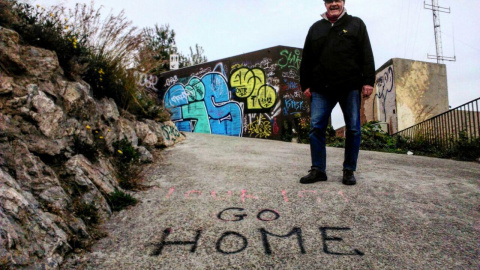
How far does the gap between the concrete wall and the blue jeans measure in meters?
8.33

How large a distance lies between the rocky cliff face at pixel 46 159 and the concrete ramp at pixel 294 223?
0.25m

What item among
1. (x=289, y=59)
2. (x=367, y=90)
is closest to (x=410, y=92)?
(x=289, y=59)

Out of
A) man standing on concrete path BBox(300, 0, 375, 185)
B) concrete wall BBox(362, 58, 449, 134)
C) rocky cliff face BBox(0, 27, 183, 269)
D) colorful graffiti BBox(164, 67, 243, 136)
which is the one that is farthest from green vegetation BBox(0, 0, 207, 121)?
concrete wall BBox(362, 58, 449, 134)

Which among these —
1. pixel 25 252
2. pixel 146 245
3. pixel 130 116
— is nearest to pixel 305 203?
pixel 146 245

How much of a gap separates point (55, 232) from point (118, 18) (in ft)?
12.2

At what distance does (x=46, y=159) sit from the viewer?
9.23ft

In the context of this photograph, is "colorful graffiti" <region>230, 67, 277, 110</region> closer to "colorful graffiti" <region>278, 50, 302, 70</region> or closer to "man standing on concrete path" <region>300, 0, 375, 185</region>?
"colorful graffiti" <region>278, 50, 302, 70</region>

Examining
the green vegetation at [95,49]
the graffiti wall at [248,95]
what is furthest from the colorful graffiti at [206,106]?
the green vegetation at [95,49]

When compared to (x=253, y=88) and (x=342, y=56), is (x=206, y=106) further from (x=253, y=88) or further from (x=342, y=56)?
(x=342, y=56)

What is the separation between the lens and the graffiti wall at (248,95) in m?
10.1

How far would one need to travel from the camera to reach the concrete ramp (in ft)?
6.79

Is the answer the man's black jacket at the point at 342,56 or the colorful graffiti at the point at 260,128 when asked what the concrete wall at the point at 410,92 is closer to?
the colorful graffiti at the point at 260,128

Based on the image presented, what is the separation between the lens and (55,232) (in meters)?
2.11

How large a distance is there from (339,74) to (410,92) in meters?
9.05
